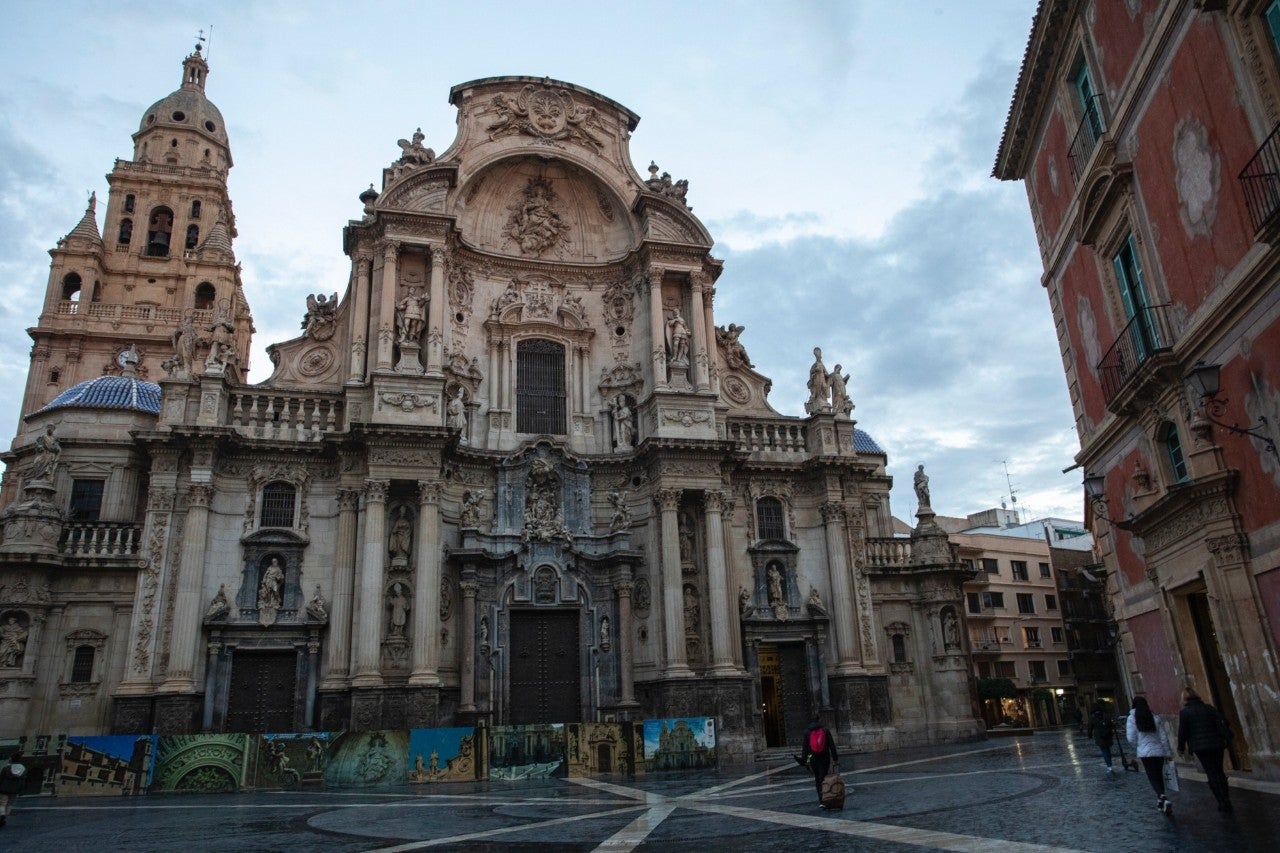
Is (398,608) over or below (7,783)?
over

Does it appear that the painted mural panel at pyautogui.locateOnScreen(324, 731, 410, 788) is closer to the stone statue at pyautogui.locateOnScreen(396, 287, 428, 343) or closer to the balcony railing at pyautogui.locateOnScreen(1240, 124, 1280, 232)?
the stone statue at pyautogui.locateOnScreen(396, 287, 428, 343)

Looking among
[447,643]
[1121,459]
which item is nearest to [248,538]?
[447,643]

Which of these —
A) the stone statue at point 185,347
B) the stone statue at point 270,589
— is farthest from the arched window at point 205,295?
the stone statue at point 270,589

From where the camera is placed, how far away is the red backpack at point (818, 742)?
13133 mm

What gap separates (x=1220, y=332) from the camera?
1242 centimetres

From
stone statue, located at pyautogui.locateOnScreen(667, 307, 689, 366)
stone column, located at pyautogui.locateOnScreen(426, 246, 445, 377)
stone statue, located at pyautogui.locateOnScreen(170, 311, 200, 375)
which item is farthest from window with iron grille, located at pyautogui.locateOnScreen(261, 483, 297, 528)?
stone statue, located at pyautogui.locateOnScreen(667, 307, 689, 366)

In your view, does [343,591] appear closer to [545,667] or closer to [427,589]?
[427,589]

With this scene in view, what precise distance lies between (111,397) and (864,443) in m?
28.4

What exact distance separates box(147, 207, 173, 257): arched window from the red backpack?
48.0m

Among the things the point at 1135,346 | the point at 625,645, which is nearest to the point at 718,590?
the point at 625,645

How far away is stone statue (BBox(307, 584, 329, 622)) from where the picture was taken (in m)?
24.0

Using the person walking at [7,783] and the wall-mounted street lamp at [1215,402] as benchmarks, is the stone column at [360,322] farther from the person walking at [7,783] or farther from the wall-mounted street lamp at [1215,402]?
the wall-mounted street lamp at [1215,402]

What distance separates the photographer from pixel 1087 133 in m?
16.7

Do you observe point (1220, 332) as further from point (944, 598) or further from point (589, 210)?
point (589, 210)
